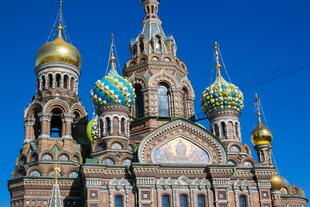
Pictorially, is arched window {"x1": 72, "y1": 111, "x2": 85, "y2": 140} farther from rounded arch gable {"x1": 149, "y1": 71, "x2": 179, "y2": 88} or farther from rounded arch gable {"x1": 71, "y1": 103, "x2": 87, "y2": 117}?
rounded arch gable {"x1": 149, "y1": 71, "x2": 179, "y2": 88}

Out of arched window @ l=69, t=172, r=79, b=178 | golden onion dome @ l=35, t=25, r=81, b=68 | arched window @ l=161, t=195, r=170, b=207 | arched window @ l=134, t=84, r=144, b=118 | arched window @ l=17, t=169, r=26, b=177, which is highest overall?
golden onion dome @ l=35, t=25, r=81, b=68

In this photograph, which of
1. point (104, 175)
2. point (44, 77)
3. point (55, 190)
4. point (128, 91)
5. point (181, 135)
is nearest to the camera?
point (55, 190)

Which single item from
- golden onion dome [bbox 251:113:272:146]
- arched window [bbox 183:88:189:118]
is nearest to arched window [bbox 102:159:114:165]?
arched window [bbox 183:88:189:118]

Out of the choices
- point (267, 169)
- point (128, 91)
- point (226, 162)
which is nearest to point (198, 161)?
point (226, 162)

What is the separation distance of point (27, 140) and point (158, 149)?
6.46 m

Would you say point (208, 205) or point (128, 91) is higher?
point (128, 91)

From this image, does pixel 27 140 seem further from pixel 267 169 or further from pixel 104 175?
pixel 267 169

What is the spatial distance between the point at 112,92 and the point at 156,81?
3.70m

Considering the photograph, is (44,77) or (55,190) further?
(44,77)

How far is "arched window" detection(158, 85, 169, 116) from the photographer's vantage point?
26442mm

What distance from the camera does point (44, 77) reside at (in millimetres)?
25859

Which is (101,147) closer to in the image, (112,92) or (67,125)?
(112,92)

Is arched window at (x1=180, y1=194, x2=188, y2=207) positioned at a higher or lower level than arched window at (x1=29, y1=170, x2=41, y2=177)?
lower

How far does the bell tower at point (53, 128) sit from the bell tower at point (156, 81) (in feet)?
9.19
